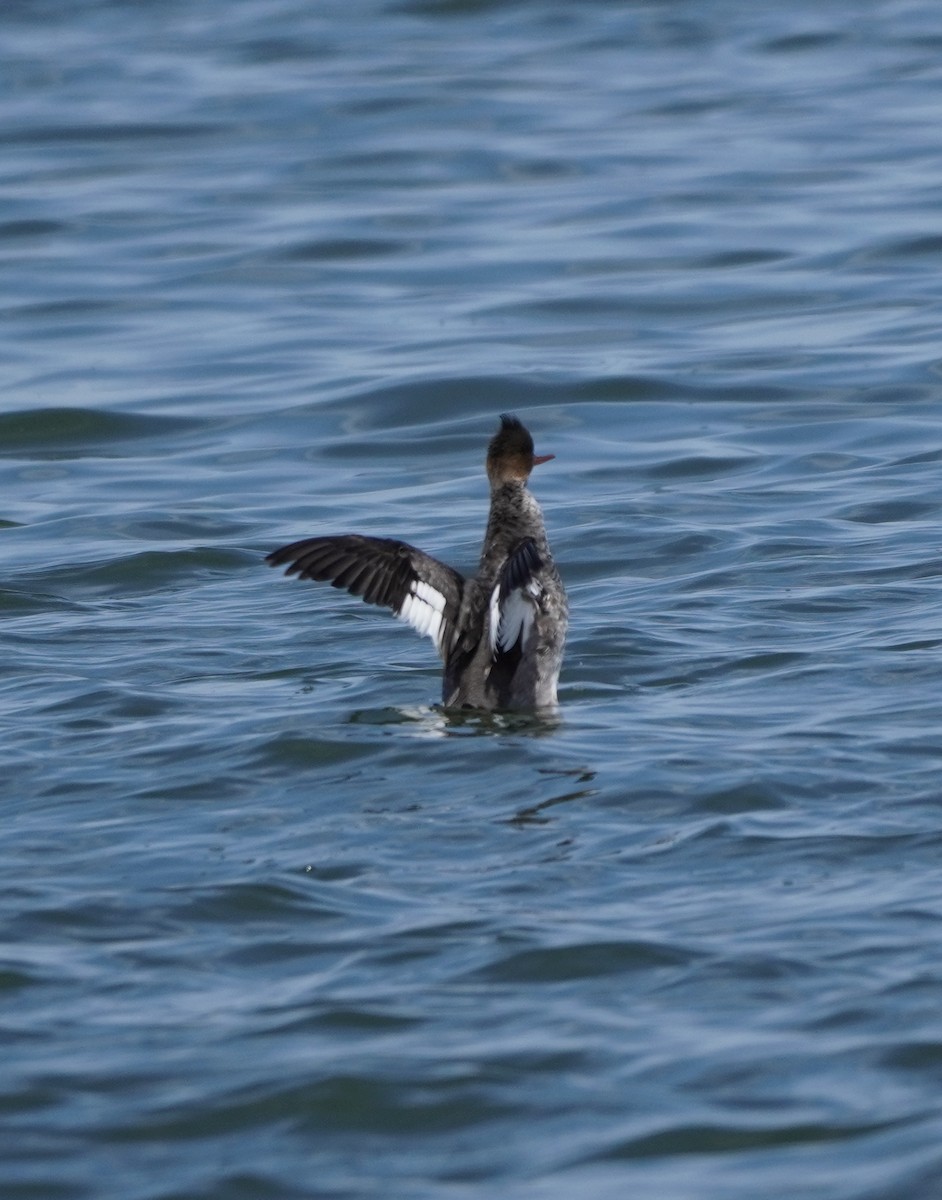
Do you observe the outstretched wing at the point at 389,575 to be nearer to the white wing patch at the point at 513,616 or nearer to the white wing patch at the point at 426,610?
the white wing patch at the point at 426,610

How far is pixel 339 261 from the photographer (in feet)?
58.4

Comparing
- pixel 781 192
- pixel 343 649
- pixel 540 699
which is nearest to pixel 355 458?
pixel 343 649

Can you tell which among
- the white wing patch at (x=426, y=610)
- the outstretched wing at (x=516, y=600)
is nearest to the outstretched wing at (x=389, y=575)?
the white wing patch at (x=426, y=610)

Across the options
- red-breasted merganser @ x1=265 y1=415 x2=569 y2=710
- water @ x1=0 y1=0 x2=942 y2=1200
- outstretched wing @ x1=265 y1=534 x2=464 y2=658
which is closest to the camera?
water @ x1=0 y1=0 x2=942 y2=1200

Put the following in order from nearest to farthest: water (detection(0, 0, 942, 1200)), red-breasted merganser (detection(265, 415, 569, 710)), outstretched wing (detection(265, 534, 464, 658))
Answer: water (detection(0, 0, 942, 1200)) < red-breasted merganser (detection(265, 415, 569, 710)) < outstretched wing (detection(265, 534, 464, 658))

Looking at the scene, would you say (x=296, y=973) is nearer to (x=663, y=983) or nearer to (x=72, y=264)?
(x=663, y=983)

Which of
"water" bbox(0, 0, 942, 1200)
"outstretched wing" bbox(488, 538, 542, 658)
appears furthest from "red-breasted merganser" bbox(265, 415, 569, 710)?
"water" bbox(0, 0, 942, 1200)

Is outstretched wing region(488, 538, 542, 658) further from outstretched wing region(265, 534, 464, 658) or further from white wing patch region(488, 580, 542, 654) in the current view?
outstretched wing region(265, 534, 464, 658)

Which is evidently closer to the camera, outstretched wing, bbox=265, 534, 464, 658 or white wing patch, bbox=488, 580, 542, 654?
white wing patch, bbox=488, 580, 542, 654

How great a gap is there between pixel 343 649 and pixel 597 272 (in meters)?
8.70

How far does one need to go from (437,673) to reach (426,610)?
456 millimetres

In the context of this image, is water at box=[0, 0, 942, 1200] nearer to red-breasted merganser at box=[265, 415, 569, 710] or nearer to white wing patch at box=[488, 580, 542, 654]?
red-breasted merganser at box=[265, 415, 569, 710]

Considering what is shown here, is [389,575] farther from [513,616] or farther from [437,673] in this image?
[437,673]

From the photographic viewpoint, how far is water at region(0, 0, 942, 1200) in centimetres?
469
